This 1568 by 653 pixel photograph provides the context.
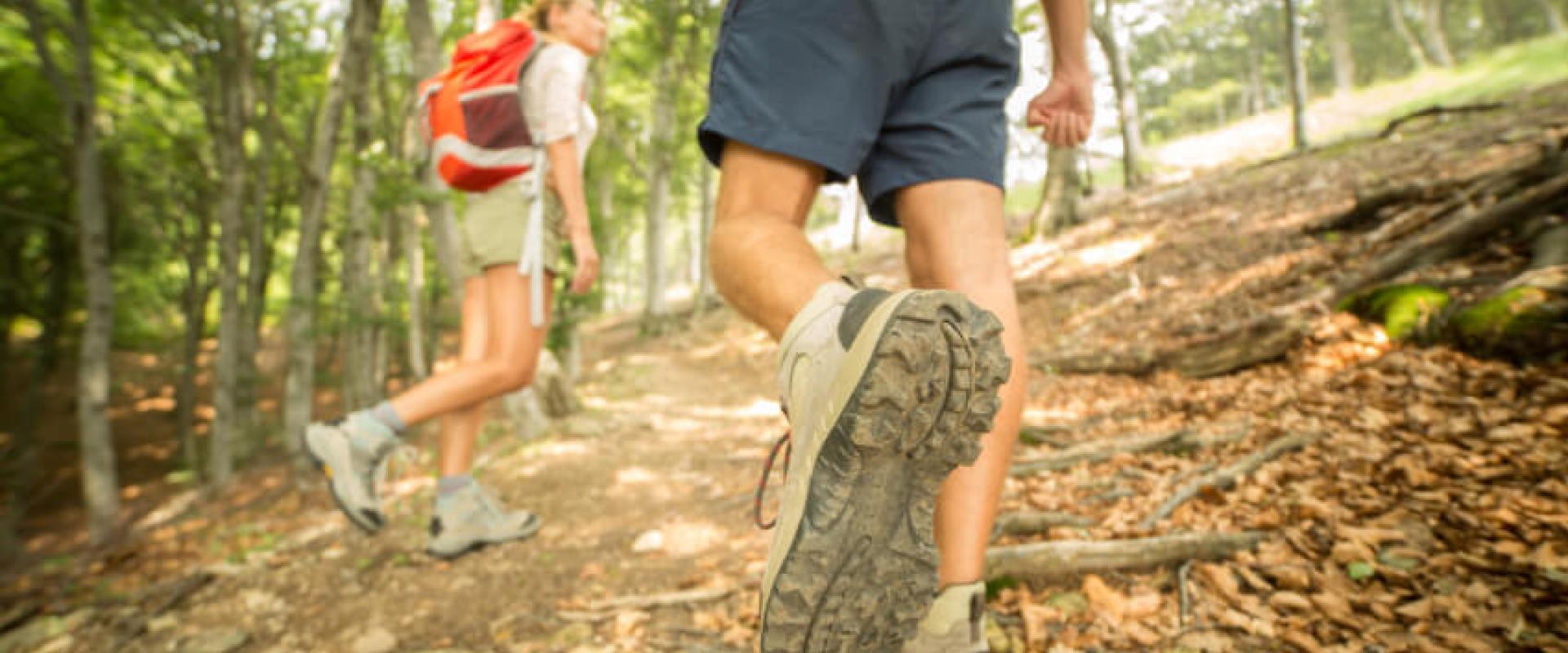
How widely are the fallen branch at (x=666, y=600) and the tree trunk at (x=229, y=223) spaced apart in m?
6.68

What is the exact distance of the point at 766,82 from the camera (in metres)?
1.16

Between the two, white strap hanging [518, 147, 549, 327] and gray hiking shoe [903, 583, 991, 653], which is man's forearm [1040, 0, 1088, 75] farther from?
white strap hanging [518, 147, 549, 327]

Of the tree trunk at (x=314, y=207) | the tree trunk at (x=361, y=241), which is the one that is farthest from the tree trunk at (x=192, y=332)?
the tree trunk at (x=314, y=207)

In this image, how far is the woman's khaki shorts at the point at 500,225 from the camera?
8.46 ft

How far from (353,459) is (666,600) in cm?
122

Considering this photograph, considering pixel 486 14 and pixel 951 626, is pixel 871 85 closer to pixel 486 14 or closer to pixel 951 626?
pixel 951 626

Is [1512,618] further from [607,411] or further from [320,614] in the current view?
[607,411]

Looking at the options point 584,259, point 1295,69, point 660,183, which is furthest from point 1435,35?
point 584,259

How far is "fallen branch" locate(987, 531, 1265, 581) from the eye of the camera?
63.2 inches

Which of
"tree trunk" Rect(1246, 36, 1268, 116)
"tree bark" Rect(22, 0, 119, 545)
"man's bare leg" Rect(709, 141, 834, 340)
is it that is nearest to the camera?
"man's bare leg" Rect(709, 141, 834, 340)

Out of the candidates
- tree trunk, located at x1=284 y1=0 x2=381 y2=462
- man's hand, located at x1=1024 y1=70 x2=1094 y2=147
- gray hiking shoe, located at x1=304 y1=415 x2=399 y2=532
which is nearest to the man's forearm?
man's hand, located at x1=1024 y1=70 x2=1094 y2=147

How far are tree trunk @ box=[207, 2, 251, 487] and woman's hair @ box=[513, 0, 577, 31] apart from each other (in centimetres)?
580

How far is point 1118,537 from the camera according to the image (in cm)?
181

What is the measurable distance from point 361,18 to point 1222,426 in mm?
6710
